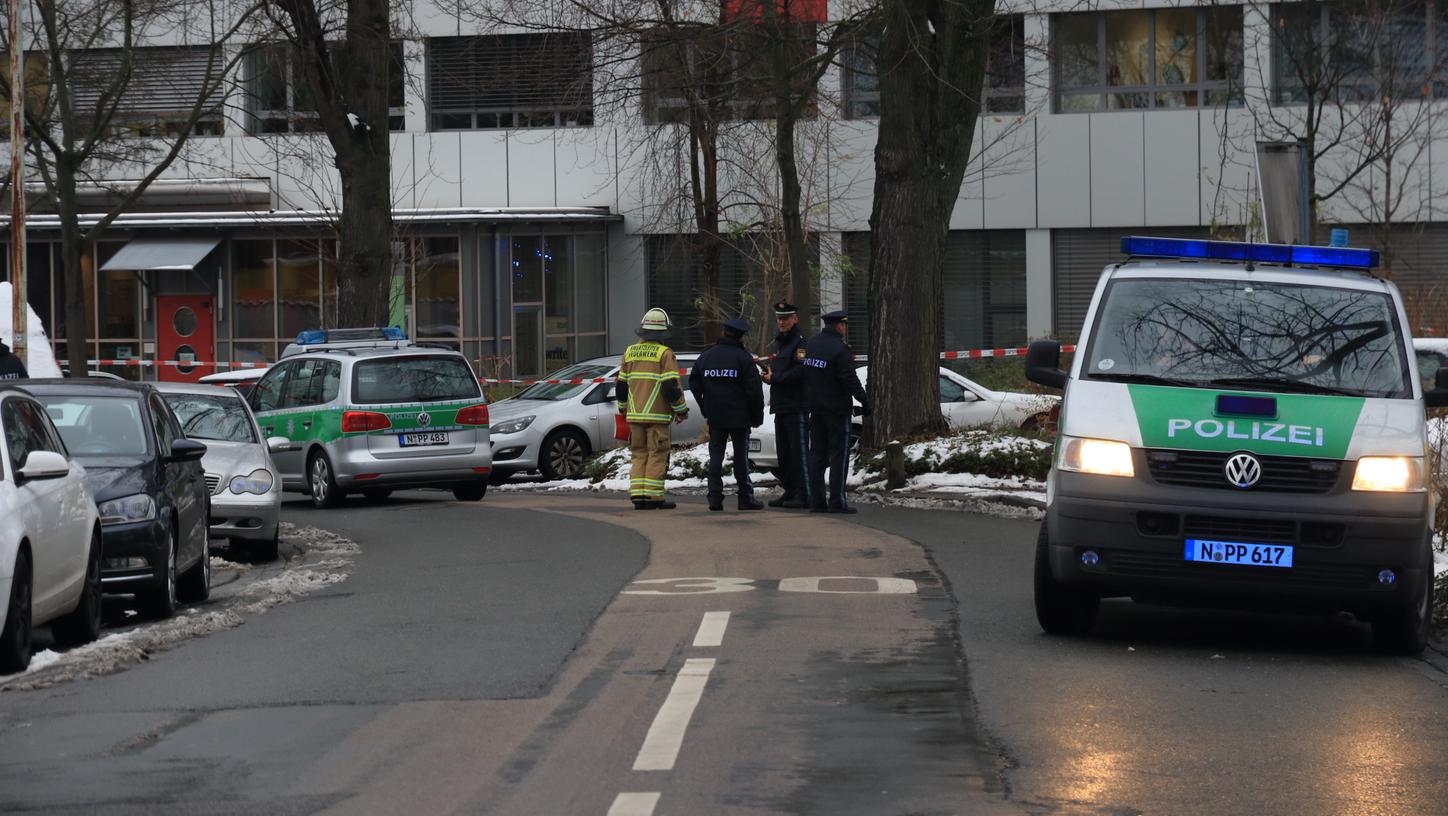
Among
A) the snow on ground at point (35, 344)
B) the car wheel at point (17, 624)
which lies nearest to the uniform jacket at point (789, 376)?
the car wheel at point (17, 624)

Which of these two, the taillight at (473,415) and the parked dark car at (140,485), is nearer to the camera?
the parked dark car at (140,485)

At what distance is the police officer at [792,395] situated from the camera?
18141 mm

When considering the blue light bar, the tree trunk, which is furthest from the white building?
the blue light bar

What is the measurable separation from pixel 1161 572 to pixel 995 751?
8.97 feet

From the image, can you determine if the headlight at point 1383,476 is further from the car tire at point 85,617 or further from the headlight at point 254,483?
the headlight at point 254,483

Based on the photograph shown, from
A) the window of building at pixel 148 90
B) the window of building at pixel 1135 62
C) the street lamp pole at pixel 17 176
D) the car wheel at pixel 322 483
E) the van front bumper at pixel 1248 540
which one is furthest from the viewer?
the window of building at pixel 1135 62

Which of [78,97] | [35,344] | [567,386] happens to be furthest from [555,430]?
[78,97]

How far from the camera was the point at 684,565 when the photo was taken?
525 inches

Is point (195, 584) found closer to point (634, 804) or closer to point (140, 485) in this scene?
point (140, 485)

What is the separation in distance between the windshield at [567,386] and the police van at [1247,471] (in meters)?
16.8

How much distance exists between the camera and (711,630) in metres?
10.0

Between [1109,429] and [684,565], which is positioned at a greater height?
[1109,429]

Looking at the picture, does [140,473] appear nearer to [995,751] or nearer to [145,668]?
[145,668]

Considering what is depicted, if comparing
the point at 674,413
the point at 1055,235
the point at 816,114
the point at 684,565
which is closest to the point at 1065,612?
the point at 684,565
